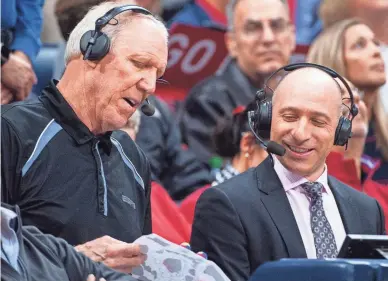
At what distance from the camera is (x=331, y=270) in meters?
2.32

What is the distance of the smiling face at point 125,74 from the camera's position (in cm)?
292

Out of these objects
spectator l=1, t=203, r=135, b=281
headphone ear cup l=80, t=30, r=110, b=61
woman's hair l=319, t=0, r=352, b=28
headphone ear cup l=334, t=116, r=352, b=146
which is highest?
woman's hair l=319, t=0, r=352, b=28

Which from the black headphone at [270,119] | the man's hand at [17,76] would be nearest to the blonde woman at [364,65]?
the black headphone at [270,119]

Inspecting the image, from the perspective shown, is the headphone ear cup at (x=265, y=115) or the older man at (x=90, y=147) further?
the headphone ear cup at (x=265, y=115)

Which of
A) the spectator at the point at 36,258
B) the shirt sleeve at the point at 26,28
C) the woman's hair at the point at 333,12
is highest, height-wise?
the woman's hair at the point at 333,12

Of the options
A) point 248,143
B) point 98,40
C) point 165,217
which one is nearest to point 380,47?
point 248,143

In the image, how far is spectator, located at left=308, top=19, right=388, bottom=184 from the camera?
16.1ft

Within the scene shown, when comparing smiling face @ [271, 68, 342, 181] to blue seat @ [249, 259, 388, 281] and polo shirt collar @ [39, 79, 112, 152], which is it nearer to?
polo shirt collar @ [39, 79, 112, 152]

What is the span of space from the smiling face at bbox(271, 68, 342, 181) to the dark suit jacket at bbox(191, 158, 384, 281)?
9cm

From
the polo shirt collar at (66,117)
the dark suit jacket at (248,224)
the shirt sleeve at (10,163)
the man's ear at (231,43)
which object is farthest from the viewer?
the man's ear at (231,43)

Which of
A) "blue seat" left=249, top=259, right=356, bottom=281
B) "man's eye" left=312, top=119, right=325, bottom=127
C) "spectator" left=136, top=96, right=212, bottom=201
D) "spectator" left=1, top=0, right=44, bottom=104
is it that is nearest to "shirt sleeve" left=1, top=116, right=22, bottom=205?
"blue seat" left=249, top=259, right=356, bottom=281

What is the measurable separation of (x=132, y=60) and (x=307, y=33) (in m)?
2.87

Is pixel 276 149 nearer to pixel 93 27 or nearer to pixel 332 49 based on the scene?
pixel 93 27

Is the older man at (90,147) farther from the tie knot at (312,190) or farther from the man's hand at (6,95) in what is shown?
the man's hand at (6,95)
